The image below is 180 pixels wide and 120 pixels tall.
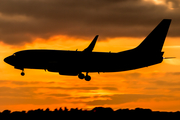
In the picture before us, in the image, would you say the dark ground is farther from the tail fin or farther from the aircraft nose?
the aircraft nose

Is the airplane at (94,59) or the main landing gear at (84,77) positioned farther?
the main landing gear at (84,77)

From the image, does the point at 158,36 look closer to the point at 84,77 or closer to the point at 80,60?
the point at 80,60

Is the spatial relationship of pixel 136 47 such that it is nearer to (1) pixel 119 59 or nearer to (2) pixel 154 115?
(1) pixel 119 59

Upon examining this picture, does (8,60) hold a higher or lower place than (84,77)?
higher

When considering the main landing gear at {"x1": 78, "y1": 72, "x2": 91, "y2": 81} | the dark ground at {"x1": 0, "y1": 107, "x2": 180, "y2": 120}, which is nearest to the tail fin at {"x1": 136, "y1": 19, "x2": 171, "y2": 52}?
the main landing gear at {"x1": 78, "y1": 72, "x2": 91, "y2": 81}

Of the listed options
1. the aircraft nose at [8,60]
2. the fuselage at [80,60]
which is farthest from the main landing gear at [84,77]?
the aircraft nose at [8,60]

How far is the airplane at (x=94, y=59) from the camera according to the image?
280 feet

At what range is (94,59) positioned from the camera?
287 feet

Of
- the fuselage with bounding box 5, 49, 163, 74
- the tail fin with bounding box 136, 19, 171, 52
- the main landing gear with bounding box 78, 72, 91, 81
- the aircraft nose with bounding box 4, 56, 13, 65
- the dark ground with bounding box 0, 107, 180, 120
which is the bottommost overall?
the dark ground with bounding box 0, 107, 180, 120

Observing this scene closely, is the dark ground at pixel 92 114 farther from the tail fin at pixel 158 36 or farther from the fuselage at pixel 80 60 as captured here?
the tail fin at pixel 158 36

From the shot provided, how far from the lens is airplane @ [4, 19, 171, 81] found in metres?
85.4

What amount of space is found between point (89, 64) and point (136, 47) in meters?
14.1

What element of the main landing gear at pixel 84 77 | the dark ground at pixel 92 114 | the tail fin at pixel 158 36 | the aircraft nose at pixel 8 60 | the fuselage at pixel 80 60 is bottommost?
the dark ground at pixel 92 114

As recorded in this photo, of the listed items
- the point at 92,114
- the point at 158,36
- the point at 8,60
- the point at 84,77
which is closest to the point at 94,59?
the point at 84,77
